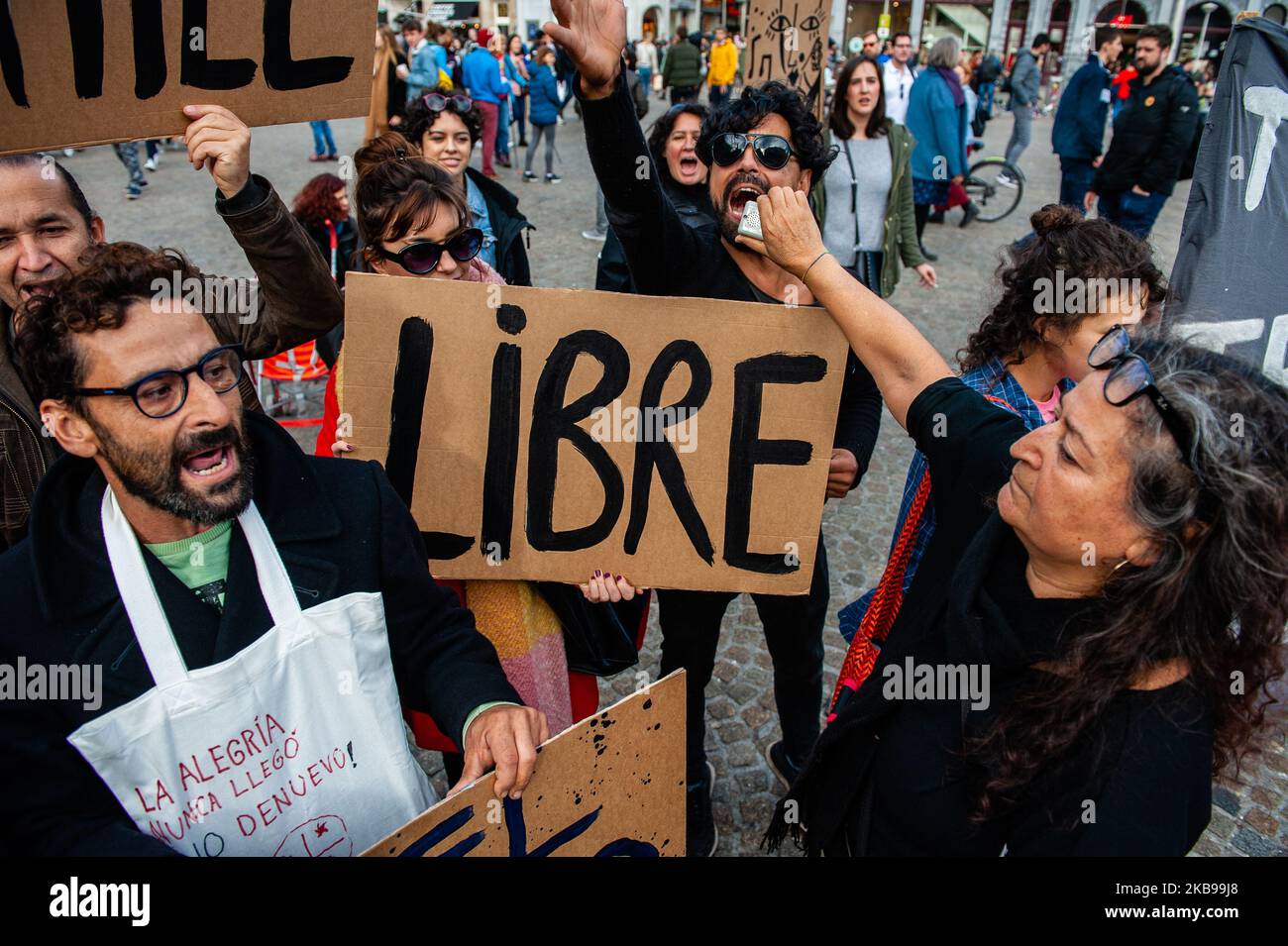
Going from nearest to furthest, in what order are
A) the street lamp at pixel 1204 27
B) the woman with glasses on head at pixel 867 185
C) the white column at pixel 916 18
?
the woman with glasses on head at pixel 867 185, the street lamp at pixel 1204 27, the white column at pixel 916 18

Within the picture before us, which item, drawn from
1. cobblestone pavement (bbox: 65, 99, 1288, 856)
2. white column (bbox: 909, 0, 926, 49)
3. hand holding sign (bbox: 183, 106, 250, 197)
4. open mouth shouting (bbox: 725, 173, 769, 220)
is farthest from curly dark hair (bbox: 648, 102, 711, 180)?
A: white column (bbox: 909, 0, 926, 49)

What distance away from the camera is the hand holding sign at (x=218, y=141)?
181 cm

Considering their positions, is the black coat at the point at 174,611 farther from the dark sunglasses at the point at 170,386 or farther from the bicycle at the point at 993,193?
the bicycle at the point at 993,193

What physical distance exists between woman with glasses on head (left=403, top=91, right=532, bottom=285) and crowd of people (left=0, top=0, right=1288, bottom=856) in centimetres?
141

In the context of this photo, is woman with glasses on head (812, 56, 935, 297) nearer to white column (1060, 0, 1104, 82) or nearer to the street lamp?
the street lamp

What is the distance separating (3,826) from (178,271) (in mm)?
1015

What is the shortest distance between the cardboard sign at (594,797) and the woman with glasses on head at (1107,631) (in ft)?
1.40

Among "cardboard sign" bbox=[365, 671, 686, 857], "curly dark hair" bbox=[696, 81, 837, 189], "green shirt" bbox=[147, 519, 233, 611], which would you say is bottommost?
"cardboard sign" bbox=[365, 671, 686, 857]

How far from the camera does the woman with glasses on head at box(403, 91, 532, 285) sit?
3.86 metres

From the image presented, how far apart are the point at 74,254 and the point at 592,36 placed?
4.51 ft

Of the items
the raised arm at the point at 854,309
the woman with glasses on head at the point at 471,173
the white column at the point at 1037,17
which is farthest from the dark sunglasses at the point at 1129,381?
the white column at the point at 1037,17

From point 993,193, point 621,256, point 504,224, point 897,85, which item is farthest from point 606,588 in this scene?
point 993,193

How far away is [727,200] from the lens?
2359mm

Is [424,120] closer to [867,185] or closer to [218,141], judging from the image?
[218,141]
